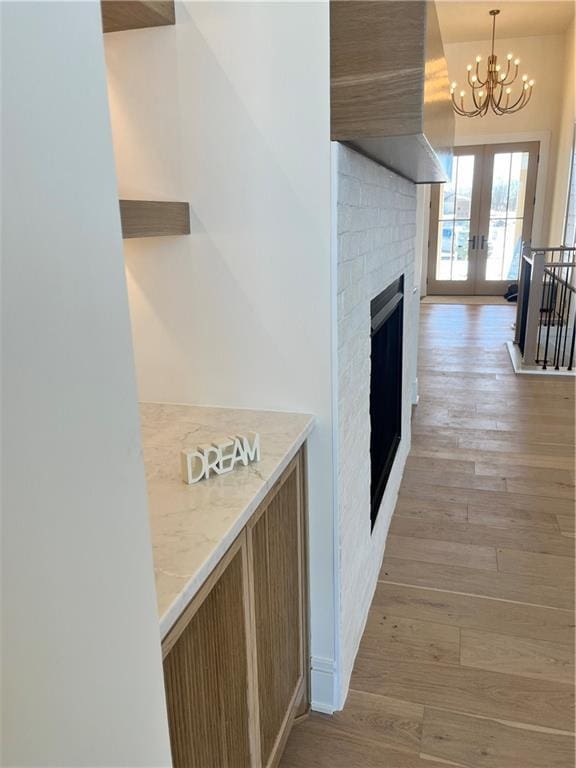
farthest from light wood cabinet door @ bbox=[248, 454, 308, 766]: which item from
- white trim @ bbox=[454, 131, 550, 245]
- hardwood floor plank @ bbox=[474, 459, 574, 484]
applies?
white trim @ bbox=[454, 131, 550, 245]

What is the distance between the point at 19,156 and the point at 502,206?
993 centimetres

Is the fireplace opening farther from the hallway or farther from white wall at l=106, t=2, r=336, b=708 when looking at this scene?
white wall at l=106, t=2, r=336, b=708

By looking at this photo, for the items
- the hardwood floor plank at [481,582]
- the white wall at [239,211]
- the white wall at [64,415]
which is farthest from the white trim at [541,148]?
the white wall at [64,415]

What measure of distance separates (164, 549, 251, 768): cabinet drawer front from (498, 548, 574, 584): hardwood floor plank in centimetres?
160

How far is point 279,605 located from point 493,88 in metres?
7.49

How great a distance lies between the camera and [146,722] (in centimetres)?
69

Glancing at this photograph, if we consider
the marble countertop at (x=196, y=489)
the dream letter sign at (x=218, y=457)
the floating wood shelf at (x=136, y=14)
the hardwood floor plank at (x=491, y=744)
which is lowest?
the hardwood floor plank at (x=491, y=744)

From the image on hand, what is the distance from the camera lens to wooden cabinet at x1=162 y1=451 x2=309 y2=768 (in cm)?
100

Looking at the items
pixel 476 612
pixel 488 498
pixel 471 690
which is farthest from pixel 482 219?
pixel 471 690

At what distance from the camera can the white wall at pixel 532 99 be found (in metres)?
8.43

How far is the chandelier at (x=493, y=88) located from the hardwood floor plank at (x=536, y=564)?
5.81 m

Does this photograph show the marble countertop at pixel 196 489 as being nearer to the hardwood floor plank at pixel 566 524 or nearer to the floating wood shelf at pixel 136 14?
the floating wood shelf at pixel 136 14

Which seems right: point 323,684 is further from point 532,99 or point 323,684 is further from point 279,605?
point 532,99

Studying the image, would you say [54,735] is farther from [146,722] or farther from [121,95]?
[121,95]
